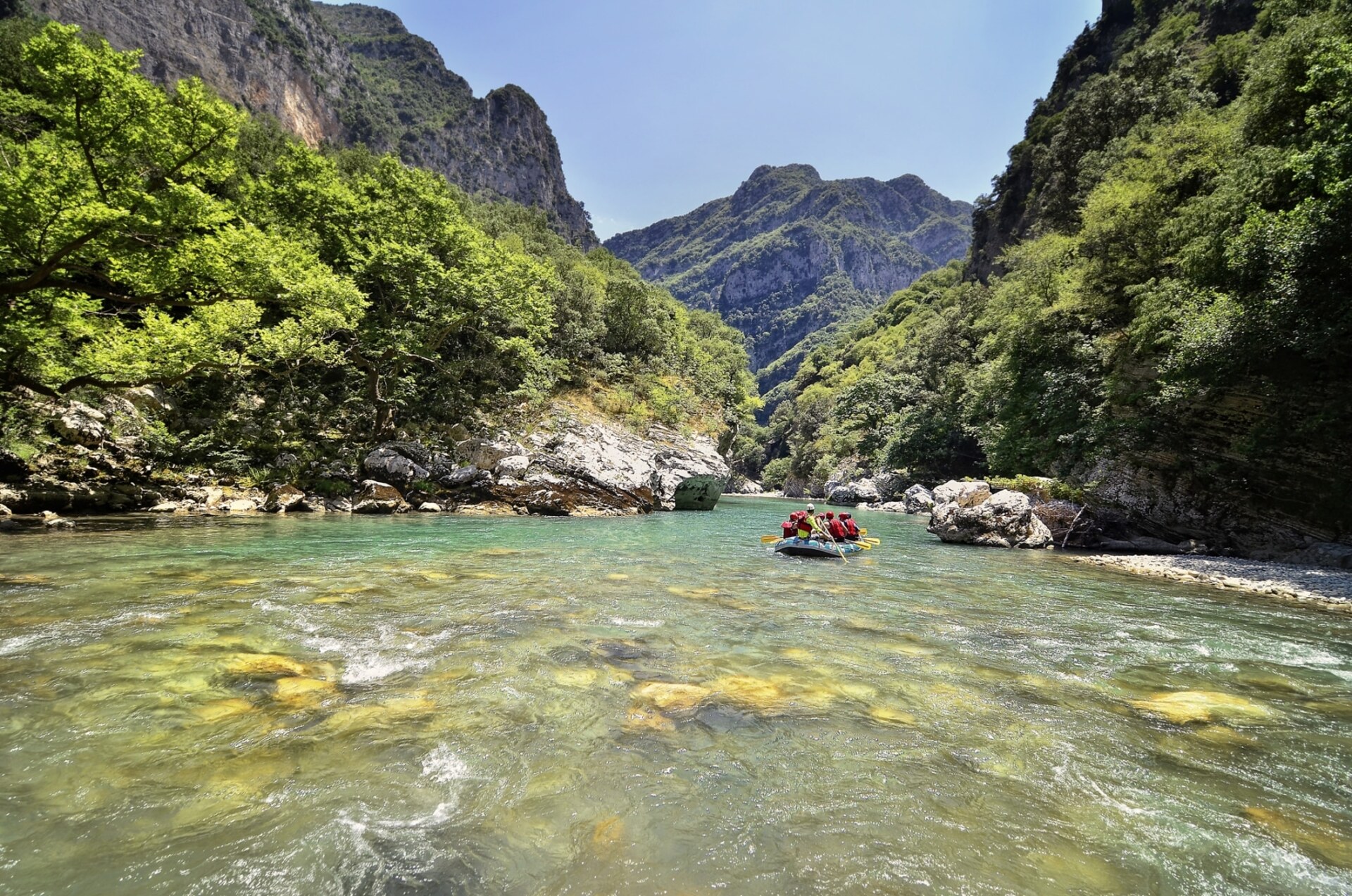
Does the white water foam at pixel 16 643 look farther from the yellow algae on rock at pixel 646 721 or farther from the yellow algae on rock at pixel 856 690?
the yellow algae on rock at pixel 856 690

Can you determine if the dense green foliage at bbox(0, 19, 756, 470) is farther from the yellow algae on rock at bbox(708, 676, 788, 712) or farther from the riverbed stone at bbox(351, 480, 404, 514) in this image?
the yellow algae on rock at bbox(708, 676, 788, 712)

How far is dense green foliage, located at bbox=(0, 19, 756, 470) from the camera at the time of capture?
31.9 ft

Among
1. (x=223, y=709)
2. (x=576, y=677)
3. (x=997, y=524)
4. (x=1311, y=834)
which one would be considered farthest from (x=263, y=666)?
(x=997, y=524)

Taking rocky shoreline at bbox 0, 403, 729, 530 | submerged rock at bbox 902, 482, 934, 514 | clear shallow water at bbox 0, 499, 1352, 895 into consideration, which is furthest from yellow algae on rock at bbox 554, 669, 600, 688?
submerged rock at bbox 902, 482, 934, 514

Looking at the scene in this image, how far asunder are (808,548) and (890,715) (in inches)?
393

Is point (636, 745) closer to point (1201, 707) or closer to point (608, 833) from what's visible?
point (608, 833)

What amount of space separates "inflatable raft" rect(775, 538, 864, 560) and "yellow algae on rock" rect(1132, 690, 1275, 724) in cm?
891

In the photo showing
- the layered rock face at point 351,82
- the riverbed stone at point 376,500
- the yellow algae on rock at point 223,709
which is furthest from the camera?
the layered rock face at point 351,82

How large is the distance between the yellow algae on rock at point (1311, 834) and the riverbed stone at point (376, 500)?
22.3 m

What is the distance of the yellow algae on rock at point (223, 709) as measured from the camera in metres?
3.97

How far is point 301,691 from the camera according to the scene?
4.54 meters

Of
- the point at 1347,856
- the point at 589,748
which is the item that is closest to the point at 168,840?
the point at 589,748

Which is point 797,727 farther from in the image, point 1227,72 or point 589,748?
point 1227,72

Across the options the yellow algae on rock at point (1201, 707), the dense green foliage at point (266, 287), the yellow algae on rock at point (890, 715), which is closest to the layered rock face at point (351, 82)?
the dense green foliage at point (266, 287)
